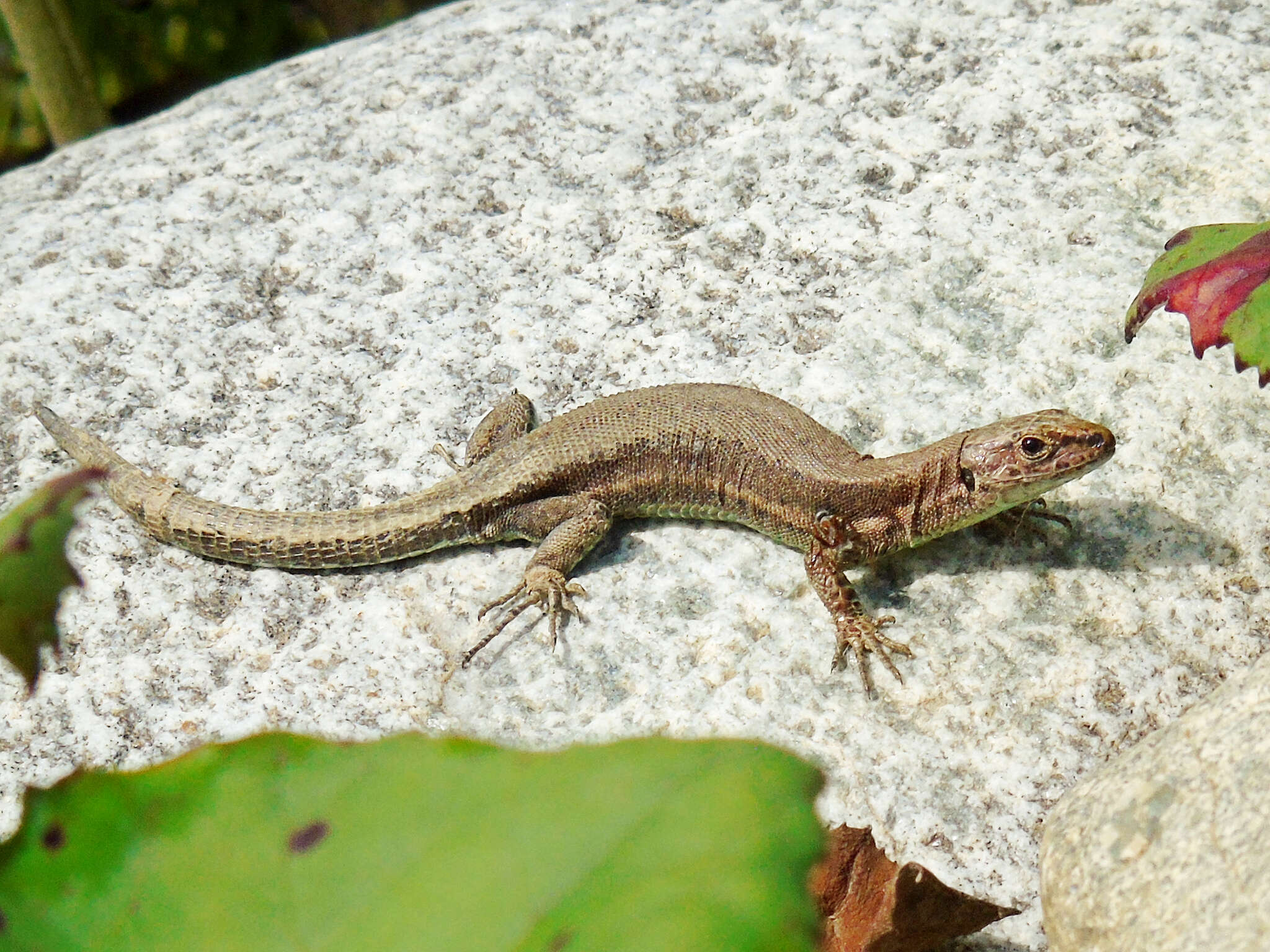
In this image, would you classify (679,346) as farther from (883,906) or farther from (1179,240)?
(883,906)

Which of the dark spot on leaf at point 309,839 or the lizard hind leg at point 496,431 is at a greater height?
the dark spot on leaf at point 309,839

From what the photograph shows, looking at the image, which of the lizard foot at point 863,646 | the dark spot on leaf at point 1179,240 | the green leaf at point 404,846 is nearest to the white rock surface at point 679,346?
the lizard foot at point 863,646

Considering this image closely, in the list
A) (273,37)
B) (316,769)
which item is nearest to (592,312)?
(316,769)

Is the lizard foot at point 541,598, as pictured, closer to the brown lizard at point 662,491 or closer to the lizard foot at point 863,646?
the brown lizard at point 662,491

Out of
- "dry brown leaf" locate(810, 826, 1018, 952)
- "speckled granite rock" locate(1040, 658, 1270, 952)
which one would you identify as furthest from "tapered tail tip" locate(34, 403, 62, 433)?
"speckled granite rock" locate(1040, 658, 1270, 952)

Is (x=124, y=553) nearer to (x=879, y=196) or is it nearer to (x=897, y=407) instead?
(x=897, y=407)

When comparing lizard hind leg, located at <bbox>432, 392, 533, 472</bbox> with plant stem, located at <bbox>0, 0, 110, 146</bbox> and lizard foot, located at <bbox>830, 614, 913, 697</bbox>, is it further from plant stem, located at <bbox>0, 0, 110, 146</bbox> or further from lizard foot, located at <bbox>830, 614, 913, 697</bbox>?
plant stem, located at <bbox>0, 0, 110, 146</bbox>
